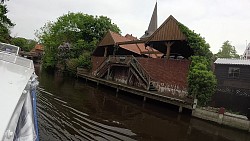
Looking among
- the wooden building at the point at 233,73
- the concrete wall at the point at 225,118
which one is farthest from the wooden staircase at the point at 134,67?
the wooden building at the point at 233,73

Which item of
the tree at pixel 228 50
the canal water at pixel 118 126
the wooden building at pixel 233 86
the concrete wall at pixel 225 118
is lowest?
the canal water at pixel 118 126

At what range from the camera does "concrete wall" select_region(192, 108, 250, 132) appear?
12.4 metres

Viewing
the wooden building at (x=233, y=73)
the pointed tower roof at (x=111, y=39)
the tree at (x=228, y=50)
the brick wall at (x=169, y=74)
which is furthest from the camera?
the tree at (x=228, y=50)

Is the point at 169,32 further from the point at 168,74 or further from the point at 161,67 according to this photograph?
the point at 168,74

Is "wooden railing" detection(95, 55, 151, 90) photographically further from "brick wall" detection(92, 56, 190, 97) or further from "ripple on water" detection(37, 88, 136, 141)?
"ripple on water" detection(37, 88, 136, 141)

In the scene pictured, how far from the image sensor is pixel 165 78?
722 inches

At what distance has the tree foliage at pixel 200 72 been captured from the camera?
14.7 meters

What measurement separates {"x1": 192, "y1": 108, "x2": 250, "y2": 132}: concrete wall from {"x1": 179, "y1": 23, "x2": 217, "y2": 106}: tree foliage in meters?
1.05

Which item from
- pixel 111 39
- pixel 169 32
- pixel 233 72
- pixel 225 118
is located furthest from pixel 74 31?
pixel 225 118

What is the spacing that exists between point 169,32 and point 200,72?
5307 mm

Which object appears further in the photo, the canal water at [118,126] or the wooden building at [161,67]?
the wooden building at [161,67]

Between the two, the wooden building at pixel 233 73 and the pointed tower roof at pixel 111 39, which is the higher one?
the pointed tower roof at pixel 111 39

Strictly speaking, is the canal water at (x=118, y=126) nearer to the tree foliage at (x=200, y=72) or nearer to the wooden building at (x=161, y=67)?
the tree foliage at (x=200, y=72)

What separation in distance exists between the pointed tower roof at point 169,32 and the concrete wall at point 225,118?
615 cm
